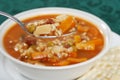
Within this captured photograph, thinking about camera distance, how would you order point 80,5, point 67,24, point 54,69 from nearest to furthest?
1. point 54,69
2. point 67,24
3. point 80,5

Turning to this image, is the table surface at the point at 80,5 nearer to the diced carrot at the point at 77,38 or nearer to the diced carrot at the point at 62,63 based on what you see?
the diced carrot at the point at 77,38

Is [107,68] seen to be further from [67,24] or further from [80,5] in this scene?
[80,5]

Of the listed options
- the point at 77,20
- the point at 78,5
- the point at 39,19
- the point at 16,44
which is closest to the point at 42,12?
the point at 39,19

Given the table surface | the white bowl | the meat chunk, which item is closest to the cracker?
the white bowl

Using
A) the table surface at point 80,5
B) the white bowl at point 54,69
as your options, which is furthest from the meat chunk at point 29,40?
the table surface at point 80,5

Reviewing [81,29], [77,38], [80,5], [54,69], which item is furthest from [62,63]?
[80,5]

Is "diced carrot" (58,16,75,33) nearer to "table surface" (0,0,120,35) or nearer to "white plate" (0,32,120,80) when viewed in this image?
"white plate" (0,32,120,80)
